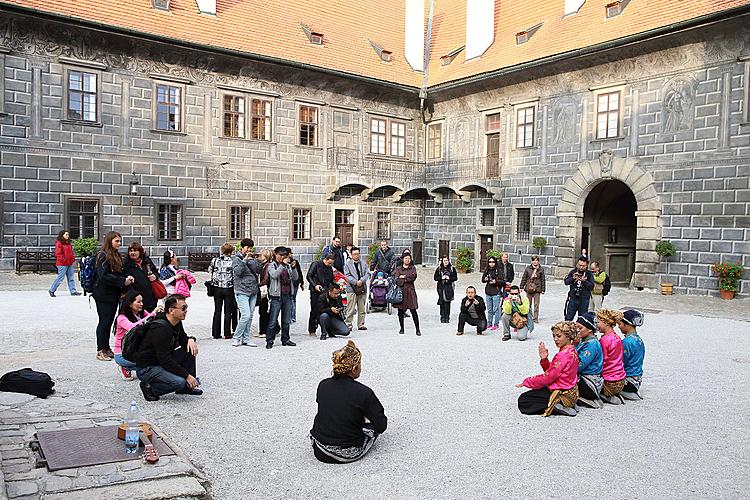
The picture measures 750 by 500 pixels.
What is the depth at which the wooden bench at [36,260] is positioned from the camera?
799 inches

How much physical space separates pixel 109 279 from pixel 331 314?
4483mm

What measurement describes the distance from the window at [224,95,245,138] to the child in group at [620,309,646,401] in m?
19.9

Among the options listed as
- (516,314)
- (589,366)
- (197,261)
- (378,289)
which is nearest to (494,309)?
(516,314)

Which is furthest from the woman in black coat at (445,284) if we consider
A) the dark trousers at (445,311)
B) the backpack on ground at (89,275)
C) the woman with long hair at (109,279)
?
the backpack on ground at (89,275)

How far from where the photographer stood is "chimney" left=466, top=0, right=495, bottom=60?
92.6 feet

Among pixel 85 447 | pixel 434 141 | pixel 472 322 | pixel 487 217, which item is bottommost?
pixel 85 447

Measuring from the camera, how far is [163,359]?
7.29 metres

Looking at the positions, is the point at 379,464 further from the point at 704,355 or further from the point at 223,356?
the point at 704,355

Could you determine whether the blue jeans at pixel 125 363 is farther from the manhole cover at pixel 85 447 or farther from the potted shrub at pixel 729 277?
the potted shrub at pixel 729 277

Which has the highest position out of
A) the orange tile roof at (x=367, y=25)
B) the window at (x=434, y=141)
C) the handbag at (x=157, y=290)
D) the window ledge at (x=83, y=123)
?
the orange tile roof at (x=367, y=25)

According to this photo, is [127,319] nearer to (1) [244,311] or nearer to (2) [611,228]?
(1) [244,311]

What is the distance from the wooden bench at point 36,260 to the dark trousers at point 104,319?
41.7 feet

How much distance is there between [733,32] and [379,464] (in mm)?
19458

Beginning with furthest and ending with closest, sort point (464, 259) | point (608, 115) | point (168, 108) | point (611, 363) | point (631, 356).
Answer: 1. point (464, 259)
2. point (168, 108)
3. point (608, 115)
4. point (631, 356)
5. point (611, 363)
